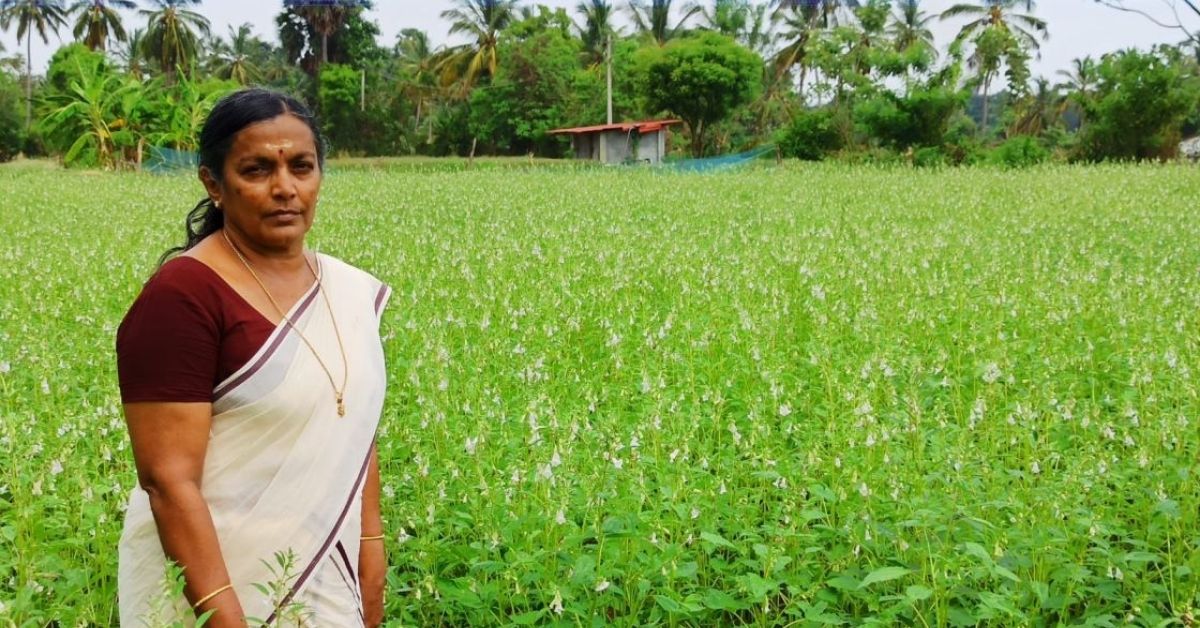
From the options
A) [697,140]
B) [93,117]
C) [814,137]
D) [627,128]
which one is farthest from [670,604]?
[697,140]

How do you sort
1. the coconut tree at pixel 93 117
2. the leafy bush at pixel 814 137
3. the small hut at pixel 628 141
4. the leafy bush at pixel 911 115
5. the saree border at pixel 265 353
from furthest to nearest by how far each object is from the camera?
the small hut at pixel 628 141
the leafy bush at pixel 814 137
the leafy bush at pixel 911 115
the coconut tree at pixel 93 117
the saree border at pixel 265 353

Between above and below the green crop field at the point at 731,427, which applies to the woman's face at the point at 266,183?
above

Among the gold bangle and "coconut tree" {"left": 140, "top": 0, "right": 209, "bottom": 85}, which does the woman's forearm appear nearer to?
the gold bangle

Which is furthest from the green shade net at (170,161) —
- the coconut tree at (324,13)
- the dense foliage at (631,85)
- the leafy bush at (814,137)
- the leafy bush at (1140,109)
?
the leafy bush at (1140,109)

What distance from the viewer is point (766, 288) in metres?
7.90

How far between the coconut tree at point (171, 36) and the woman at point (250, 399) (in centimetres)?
5610

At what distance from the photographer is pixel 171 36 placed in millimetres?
53000

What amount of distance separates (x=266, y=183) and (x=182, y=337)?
406 millimetres

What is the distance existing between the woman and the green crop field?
28.0 inches

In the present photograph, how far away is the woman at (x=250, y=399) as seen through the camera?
190 cm

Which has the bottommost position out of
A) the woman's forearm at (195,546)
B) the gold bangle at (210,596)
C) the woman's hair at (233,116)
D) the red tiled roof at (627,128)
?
the gold bangle at (210,596)

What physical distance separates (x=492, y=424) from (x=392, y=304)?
11.4 feet

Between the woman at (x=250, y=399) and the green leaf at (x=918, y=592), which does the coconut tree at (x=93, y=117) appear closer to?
the woman at (x=250, y=399)

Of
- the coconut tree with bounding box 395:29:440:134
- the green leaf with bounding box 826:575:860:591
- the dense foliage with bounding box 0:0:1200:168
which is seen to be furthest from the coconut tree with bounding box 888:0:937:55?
the green leaf with bounding box 826:575:860:591
